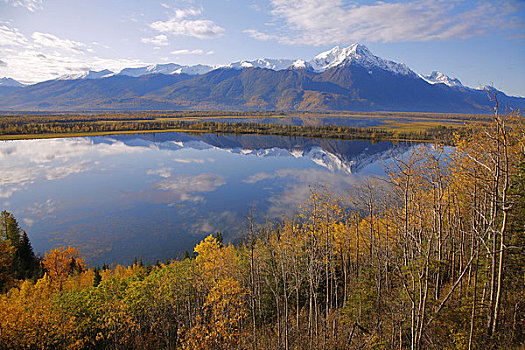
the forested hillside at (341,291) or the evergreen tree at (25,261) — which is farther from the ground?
the forested hillside at (341,291)

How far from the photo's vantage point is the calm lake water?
145 feet

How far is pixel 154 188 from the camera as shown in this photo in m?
62.5

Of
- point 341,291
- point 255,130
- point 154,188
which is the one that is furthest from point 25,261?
point 255,130

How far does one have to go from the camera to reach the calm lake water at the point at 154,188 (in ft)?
145

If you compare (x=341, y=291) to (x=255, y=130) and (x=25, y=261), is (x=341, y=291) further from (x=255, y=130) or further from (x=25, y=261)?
(x=255, y=130)

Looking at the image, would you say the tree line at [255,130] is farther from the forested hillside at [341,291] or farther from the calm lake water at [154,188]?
the forested hillside at [341,291]

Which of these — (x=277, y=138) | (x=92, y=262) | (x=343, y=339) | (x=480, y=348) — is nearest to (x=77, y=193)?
(x=92, y=262)

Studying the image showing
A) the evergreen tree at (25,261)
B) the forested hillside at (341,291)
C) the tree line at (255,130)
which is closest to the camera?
the forested hillside at (341,291)

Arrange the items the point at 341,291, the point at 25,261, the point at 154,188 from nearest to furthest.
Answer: the point at 341,291 < the point at 25,261 < the point at 154,188

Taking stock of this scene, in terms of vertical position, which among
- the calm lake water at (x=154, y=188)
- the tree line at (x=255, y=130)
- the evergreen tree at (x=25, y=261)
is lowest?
the evergreen tree at (x=25, y=261)

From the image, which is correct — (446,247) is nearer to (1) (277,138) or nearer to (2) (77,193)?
(2) (77,193)

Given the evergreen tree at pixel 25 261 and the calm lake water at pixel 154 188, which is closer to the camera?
the evergreen tree at pixel 25 261

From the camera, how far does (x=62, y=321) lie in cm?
2036

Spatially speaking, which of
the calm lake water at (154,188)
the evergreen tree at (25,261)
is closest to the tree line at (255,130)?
the calm lake water at (154,188)
